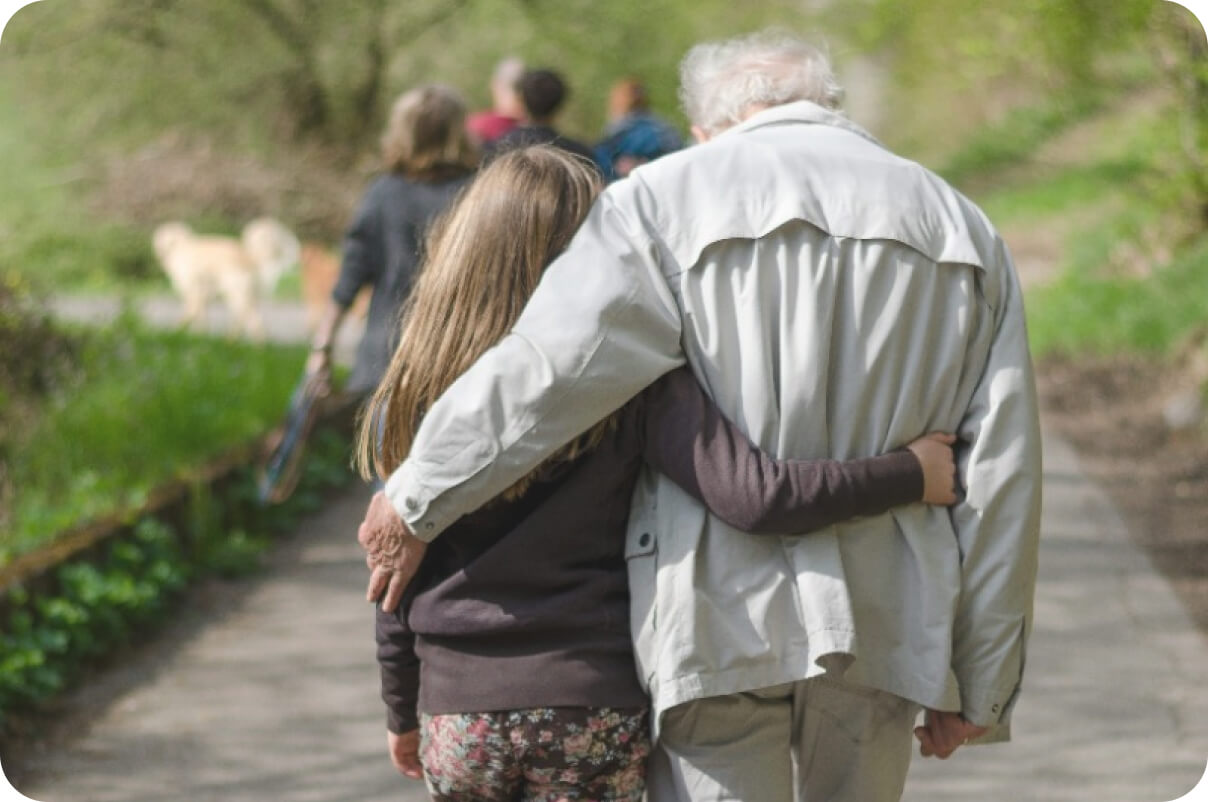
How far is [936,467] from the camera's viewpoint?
8.64 ft

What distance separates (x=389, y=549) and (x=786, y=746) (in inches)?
28.4

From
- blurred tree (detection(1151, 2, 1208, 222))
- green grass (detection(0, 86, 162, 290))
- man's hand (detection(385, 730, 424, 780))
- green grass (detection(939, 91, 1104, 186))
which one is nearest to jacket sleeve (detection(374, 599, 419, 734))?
man's hand (detection(385, 730, 424, 780))

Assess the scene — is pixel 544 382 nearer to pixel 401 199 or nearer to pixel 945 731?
pixel 945 731

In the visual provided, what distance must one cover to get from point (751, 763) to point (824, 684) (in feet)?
0.57

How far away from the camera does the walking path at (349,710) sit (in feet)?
15.1

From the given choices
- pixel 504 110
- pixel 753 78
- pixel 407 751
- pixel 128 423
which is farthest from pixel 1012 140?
pixel 407 751

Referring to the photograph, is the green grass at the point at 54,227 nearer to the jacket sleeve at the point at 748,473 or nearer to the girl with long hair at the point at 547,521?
the girl with long hair at the point at 547,521

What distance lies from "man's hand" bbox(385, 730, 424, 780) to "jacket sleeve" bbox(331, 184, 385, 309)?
3254mm

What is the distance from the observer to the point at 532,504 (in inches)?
102

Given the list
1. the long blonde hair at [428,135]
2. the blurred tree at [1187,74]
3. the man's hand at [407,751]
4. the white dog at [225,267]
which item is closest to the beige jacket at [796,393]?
the man's hand at [407,751]

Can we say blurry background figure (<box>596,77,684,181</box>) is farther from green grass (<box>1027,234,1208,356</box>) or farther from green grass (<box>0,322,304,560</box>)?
green grass (<box>1027,234,1208,356</box>)

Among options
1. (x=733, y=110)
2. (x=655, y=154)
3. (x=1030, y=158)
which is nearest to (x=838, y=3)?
(x=1030, y=158)

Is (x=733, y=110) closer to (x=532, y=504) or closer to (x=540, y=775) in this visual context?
(x=532, y=504)

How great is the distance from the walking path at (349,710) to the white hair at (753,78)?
2396 millimetres
